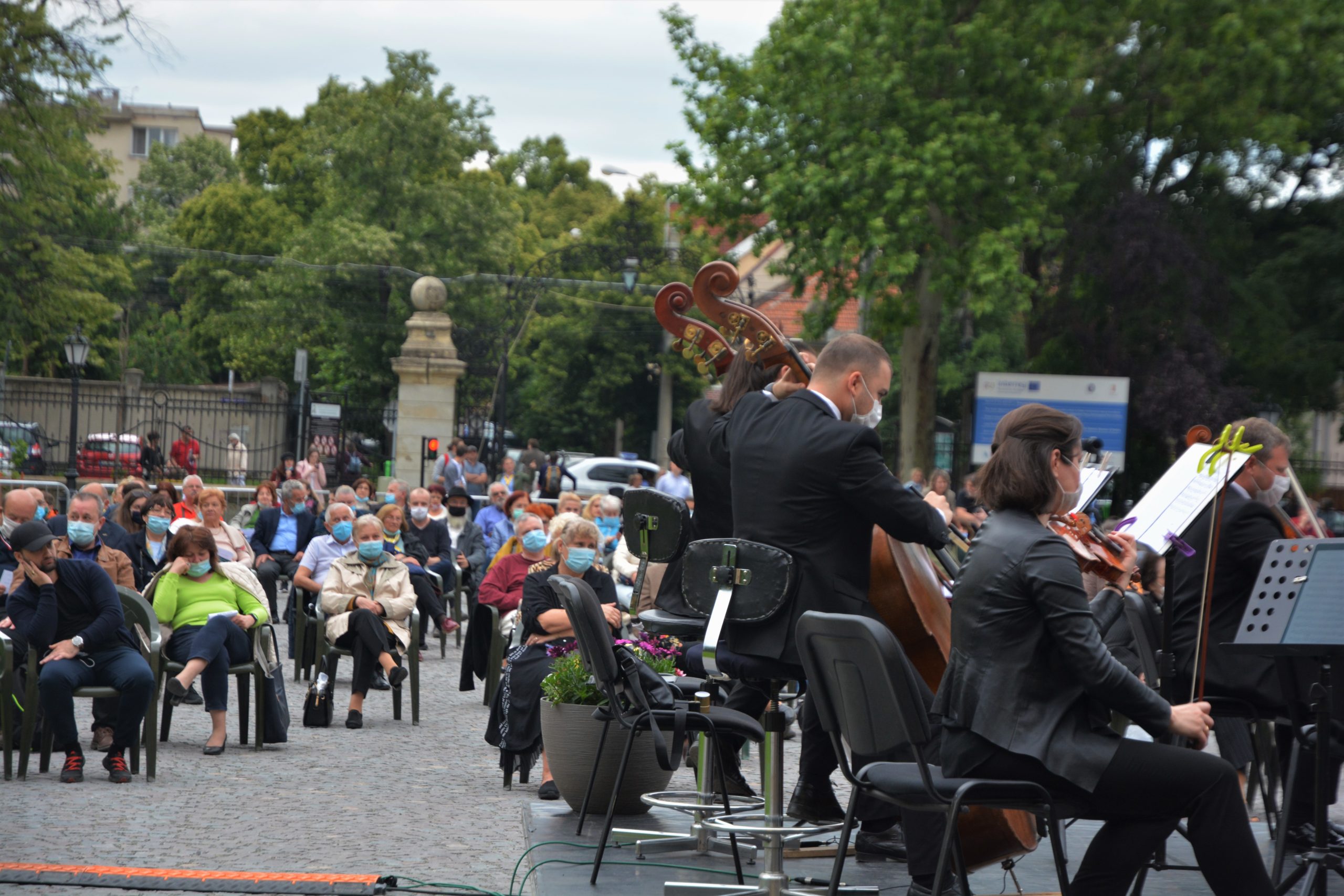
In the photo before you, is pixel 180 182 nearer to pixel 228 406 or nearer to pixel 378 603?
pixel 228 406

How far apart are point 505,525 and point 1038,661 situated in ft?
41.0

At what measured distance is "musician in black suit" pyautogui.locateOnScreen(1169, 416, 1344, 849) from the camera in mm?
6531

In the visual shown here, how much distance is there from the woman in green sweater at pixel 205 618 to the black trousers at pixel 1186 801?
6.33m

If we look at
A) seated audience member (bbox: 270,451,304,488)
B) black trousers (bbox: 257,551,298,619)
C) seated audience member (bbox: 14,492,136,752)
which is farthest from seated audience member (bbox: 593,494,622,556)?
seated audience member (bbox: 270,451,304,488)

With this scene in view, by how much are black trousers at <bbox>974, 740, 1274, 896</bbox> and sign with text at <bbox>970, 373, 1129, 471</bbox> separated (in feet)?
72.6

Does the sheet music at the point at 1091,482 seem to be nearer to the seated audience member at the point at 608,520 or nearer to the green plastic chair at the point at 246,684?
the green plastic chair at the point at 246,684

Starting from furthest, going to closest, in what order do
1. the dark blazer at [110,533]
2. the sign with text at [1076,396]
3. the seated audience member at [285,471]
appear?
the sign with text at [1076,396], the seated audience member at [285,471], the dark blazer at [110,533]

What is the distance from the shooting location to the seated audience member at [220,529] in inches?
497

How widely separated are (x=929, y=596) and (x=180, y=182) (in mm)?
77908

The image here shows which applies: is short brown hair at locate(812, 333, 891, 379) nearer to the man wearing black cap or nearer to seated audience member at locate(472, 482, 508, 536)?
the man wearing black cap

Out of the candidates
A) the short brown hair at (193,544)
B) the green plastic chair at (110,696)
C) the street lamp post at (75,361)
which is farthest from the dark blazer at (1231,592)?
the street lamp post at (75,361)

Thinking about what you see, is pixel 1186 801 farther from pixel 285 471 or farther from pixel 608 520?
pixel 285 471

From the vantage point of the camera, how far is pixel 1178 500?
218 inches

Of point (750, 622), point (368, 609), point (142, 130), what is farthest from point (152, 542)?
point (142, 130)
